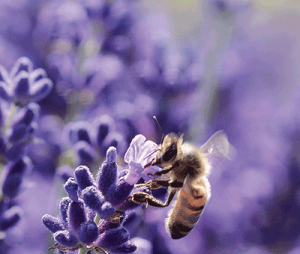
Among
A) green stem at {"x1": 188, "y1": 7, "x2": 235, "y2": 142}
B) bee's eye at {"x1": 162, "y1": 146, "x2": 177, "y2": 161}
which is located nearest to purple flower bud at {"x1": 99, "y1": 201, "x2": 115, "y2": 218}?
bee's eye at {"x1": 162, "y1": 146, "x2": 177, "y2": 161}

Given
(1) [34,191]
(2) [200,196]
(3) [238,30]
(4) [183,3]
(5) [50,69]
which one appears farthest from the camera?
(4) [183,3]

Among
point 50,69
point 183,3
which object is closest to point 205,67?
point 50,69

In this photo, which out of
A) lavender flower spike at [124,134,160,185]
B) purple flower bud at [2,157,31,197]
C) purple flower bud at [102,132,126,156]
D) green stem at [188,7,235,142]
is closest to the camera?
lavender flower spike at [124,134,160,185]

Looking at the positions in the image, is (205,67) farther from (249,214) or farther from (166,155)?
(166,155)

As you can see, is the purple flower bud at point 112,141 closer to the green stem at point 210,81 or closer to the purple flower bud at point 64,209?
the purple flower bud at point 64,209

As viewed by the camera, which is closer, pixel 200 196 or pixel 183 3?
pixel 200 196

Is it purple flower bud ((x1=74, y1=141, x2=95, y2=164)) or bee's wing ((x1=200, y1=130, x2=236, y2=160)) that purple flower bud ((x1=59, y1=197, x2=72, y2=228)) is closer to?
purple flower bud ((x1=74, y1=141, x2=95, y2=164))
